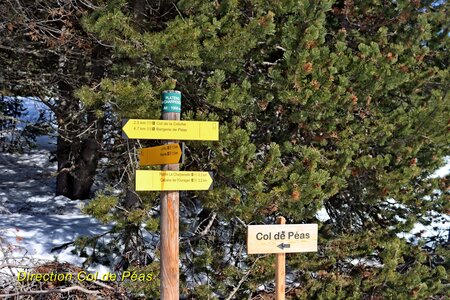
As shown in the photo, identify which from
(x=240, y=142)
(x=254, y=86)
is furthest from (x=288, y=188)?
(x=254, y=86)

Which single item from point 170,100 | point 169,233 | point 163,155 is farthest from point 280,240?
point 170,100

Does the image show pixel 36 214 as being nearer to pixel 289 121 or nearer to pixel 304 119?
pixel 289 121

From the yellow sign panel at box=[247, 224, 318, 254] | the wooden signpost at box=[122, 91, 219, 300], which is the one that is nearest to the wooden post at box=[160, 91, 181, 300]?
the wooden signpost at box=[122, 91, 219, 300]

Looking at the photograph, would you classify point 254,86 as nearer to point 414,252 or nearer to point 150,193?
point 150,193

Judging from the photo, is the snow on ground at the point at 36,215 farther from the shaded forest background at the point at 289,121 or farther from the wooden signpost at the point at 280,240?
the wooden signpost at the point at 280,240

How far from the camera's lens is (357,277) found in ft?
18.5

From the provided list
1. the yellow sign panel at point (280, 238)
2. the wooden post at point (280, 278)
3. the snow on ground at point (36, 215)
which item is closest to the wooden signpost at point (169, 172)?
the yellow sign panel at point (280, 238)

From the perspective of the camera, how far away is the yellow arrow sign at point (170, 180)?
156 inches

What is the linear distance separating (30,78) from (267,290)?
12.9ft

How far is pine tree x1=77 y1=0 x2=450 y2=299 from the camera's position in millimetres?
4891

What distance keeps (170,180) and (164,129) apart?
395 mm

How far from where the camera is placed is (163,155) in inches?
159

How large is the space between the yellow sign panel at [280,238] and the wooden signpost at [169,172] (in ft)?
1.88

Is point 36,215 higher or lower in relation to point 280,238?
higher
